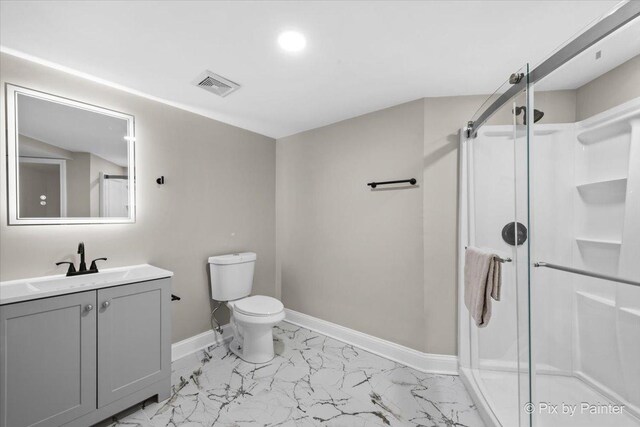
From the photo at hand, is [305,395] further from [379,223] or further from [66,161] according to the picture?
[66,161]

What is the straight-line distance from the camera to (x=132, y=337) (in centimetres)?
159

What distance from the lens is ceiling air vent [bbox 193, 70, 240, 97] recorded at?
1.80m

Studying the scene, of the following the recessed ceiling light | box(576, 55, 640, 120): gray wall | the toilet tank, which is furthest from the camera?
the toilet tank

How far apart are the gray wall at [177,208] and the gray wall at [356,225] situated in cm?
35

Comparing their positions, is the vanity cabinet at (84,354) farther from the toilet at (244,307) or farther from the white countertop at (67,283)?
the toilet at (244,307)

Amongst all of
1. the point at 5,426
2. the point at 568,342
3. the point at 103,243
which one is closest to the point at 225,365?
the point at 5,426

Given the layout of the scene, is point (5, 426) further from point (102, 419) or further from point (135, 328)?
point (135, 328)

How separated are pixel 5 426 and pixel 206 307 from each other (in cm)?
131

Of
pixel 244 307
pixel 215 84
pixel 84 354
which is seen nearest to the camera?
pixel 84 354

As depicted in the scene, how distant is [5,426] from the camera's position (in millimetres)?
1218

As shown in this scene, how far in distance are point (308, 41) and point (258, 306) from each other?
1930 mm

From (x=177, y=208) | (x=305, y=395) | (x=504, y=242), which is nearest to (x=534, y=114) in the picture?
(x=504, y=242)

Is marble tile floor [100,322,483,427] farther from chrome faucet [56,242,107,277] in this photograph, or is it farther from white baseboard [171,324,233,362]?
chrome faucet [56,242,107,277]

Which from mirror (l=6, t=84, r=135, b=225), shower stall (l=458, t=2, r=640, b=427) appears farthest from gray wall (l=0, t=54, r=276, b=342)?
shower stall (l=458, t=2, r=640, b=427)
